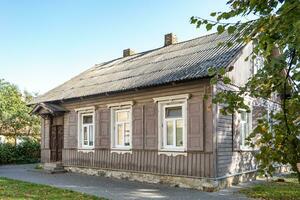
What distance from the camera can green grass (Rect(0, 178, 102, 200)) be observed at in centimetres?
1071

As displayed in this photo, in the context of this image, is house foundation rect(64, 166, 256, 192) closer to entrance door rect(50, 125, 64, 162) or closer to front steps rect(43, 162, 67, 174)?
front steps rect(43, 162, 67, 174)

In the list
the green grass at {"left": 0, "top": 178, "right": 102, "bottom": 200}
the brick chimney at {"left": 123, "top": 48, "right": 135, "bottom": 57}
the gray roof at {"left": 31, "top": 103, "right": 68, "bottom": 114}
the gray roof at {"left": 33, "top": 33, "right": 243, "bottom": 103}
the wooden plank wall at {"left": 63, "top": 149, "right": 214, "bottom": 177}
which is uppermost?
the brick chimney at {"left": 123, "top": 48, "right": 135, "bottom": 57}

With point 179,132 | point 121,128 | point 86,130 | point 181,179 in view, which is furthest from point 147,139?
point 86,130

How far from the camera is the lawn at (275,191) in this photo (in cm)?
1153

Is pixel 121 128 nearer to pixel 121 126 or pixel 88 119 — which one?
pixel 121 126

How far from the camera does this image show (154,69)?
634 inches

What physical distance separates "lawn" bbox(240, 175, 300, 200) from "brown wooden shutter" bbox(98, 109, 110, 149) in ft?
21.7

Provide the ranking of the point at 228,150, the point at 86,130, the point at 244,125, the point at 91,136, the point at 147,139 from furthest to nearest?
the point at 86,130, the point at 91,136, the point at 244,125, the point at 147,139, the point at 228,150

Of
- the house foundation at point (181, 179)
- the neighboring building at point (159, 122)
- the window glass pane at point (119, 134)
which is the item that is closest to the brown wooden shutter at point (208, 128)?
the neighboring building at point (159, 122)

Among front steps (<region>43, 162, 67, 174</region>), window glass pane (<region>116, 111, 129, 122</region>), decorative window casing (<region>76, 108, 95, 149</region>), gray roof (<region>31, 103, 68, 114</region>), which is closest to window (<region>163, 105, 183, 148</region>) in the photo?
window glass pane (<region>116, 111, 129, 122</region>)

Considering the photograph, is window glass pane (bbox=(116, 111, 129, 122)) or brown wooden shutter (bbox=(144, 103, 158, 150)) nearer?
brown wooden shutter (bbox=(144, 103, 158, 150))

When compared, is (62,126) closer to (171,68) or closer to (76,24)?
(76,24)

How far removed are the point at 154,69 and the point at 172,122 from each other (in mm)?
A: 3070

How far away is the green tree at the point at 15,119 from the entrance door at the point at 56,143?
33.5ft
